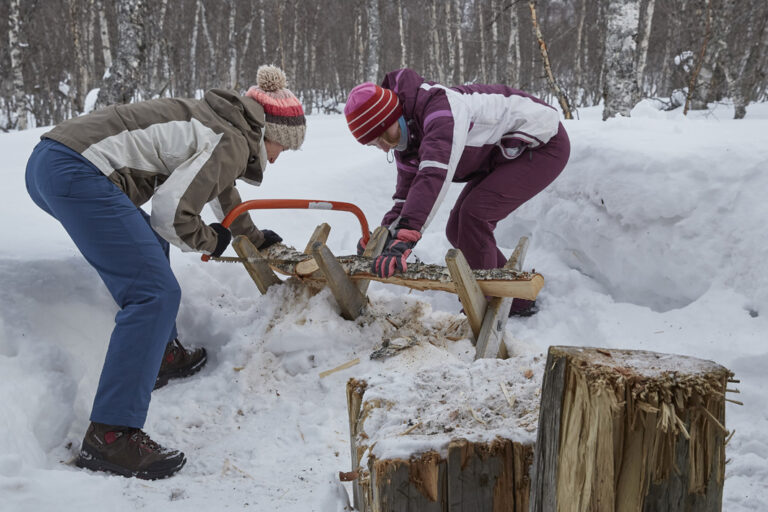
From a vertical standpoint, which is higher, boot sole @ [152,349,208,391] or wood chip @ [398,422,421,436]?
wood chip @ [398,422,421,436]

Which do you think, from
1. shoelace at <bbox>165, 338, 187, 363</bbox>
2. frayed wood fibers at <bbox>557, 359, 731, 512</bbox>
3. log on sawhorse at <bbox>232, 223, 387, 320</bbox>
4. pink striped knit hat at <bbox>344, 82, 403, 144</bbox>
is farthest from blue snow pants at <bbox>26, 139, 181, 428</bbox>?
frayed wood fibers at <bbox>557, 359, 731, 512</bbox>

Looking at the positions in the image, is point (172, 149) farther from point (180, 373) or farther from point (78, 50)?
point (78, 50)

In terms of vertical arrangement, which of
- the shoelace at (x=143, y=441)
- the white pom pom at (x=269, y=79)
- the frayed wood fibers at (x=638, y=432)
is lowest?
the shoelace at (x=143, y=441)

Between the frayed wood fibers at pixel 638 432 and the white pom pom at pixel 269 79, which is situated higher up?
the white pom pom at pixel 269 79

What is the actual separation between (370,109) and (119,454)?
5.91 feet

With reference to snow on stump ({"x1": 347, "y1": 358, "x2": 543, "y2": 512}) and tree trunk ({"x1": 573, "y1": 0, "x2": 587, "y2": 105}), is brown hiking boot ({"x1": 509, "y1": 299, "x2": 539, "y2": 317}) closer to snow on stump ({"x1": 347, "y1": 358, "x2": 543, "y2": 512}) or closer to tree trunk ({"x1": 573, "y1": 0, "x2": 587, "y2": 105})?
snow on stump ({"x1": 347, "y1": 358, "x2": 543, "y2": 512})

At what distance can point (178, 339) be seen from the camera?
113 inches

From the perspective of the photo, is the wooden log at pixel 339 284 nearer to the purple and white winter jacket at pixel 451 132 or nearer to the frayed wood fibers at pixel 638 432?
the purple and white winter jacket at pixel 451 132

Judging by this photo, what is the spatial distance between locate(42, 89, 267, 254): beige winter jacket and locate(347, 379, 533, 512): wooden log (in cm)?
134

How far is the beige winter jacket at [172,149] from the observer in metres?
2.06

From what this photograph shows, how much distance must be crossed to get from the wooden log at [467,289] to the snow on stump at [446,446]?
94 centimetres

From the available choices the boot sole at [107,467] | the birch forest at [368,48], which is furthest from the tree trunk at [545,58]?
the boot sole at [107,467]

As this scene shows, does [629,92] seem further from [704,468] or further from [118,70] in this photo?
Answer: [704,468]

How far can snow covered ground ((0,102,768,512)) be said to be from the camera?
194 centimetres
